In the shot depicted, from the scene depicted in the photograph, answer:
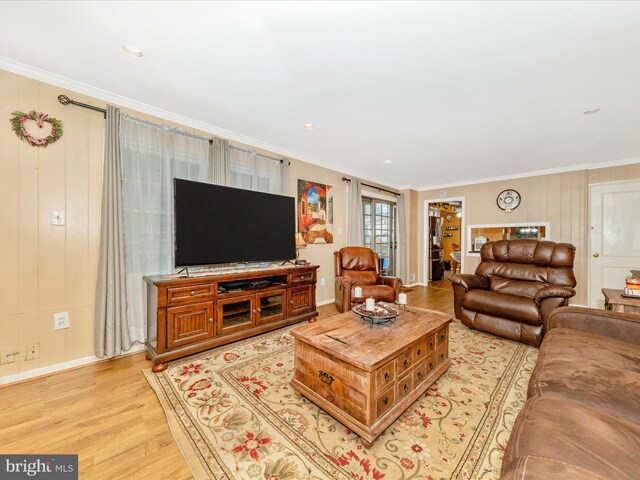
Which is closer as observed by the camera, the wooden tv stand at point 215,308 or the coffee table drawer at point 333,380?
the coffee table drawer at point 333,380

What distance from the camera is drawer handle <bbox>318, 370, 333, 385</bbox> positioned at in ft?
5.33

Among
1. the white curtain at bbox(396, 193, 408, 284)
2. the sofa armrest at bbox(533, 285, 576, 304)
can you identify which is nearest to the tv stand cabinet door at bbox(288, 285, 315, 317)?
the sofa armrest at bbox(533, 285, 576, 304)

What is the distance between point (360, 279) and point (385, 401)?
7.66 ft

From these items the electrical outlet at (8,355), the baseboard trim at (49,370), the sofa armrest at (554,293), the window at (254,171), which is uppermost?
the window at (254,171)

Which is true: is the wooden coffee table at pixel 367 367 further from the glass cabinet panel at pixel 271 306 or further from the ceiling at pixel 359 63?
the ceiling at pixel 359 63

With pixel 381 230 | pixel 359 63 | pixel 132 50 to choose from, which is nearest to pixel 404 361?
pixel 359 63

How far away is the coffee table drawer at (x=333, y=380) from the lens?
58.0 inches

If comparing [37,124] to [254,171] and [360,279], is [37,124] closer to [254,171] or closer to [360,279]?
[254,171]

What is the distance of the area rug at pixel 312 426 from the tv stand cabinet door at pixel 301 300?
873 mm

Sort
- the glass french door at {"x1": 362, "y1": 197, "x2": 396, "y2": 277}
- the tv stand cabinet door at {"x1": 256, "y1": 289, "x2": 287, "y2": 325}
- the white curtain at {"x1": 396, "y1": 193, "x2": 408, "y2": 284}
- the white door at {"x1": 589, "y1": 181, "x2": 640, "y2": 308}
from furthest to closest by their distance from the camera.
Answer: the white curtain at {"x1": 396, "y1": 193, "x2": 408, "y2": 284} → the glass french door at {"x1": 362, "y1": 197, "x2": 396, "y2": 277} → the white door at {"x1": 589, "y1": 181, "x2": 640, "y2": 308} → the tv stand cabinet door at {"x1": 256, "y1": 289, "x2": 287, "y2": 325}

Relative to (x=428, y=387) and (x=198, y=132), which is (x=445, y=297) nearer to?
(x=428, y=387)

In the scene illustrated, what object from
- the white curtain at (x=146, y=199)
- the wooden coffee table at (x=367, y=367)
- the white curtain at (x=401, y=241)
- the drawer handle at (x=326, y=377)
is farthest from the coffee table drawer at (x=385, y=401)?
the white curtain at (x=401, y=241)

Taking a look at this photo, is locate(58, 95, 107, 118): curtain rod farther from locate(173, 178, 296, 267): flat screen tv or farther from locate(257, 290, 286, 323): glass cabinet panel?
locate(257, 290, 286, 323): glass cabinet panel

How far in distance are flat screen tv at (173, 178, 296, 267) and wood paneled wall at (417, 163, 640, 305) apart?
4243 mm
